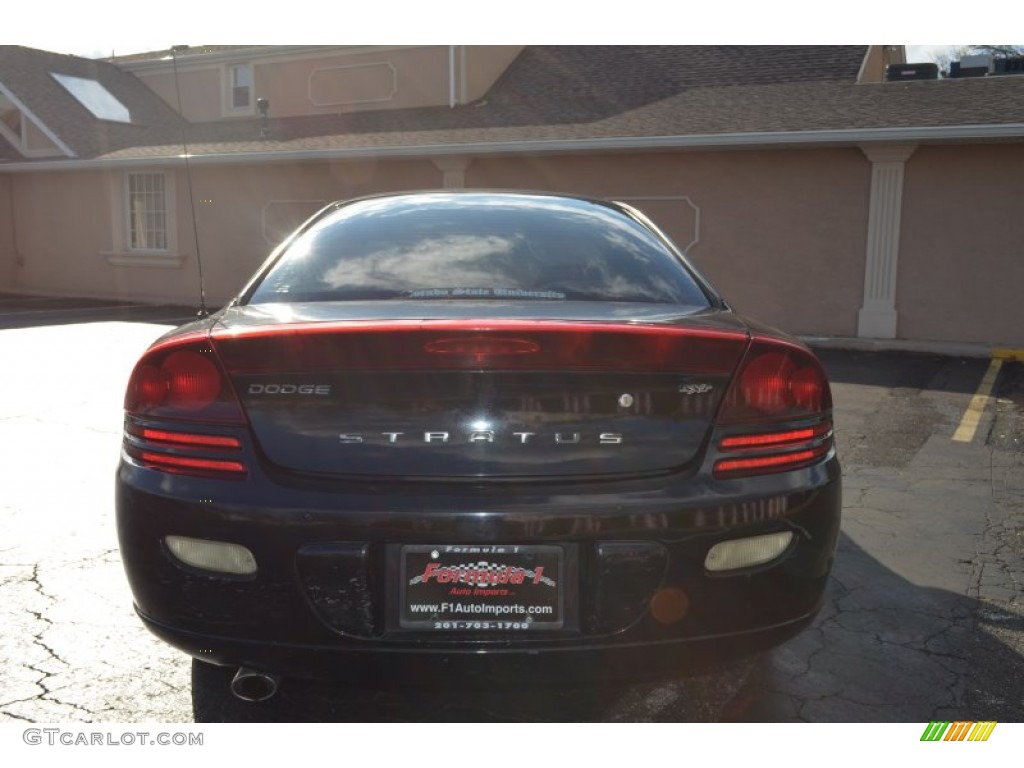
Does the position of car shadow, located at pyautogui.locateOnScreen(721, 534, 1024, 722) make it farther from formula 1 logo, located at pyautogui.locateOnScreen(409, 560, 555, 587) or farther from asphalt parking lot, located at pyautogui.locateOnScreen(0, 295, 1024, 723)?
formula 1 logo, located at pyautogui.locateOnScreen(409, 560, 555, 587)

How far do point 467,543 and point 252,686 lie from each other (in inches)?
33.8

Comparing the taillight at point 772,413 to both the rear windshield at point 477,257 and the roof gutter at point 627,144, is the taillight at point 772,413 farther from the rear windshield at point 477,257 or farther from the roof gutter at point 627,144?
the roof gutter at point 627,144

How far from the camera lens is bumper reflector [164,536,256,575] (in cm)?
206

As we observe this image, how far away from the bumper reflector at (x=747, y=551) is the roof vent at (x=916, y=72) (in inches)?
552

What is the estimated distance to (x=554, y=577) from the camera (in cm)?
202

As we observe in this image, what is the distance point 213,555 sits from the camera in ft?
6.88

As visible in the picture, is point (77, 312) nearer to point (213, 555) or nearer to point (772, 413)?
point (213, 555)

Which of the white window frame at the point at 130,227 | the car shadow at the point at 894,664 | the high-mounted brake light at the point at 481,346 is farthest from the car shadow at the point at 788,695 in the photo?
the white window frame at the point at 130,227

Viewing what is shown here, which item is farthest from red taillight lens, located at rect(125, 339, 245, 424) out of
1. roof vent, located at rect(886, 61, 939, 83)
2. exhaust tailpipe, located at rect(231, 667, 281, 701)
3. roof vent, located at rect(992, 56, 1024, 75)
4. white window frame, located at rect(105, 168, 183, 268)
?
white window frame, located at rect(105, 168, 183, 268)

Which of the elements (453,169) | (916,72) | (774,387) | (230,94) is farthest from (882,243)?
(230,94)

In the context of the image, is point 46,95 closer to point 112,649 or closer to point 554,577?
point 112,649

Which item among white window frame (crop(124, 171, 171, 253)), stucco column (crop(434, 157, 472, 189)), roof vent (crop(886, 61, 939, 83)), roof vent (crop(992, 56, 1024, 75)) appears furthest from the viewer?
white window frame (crop(124, 171, 171, 253))
